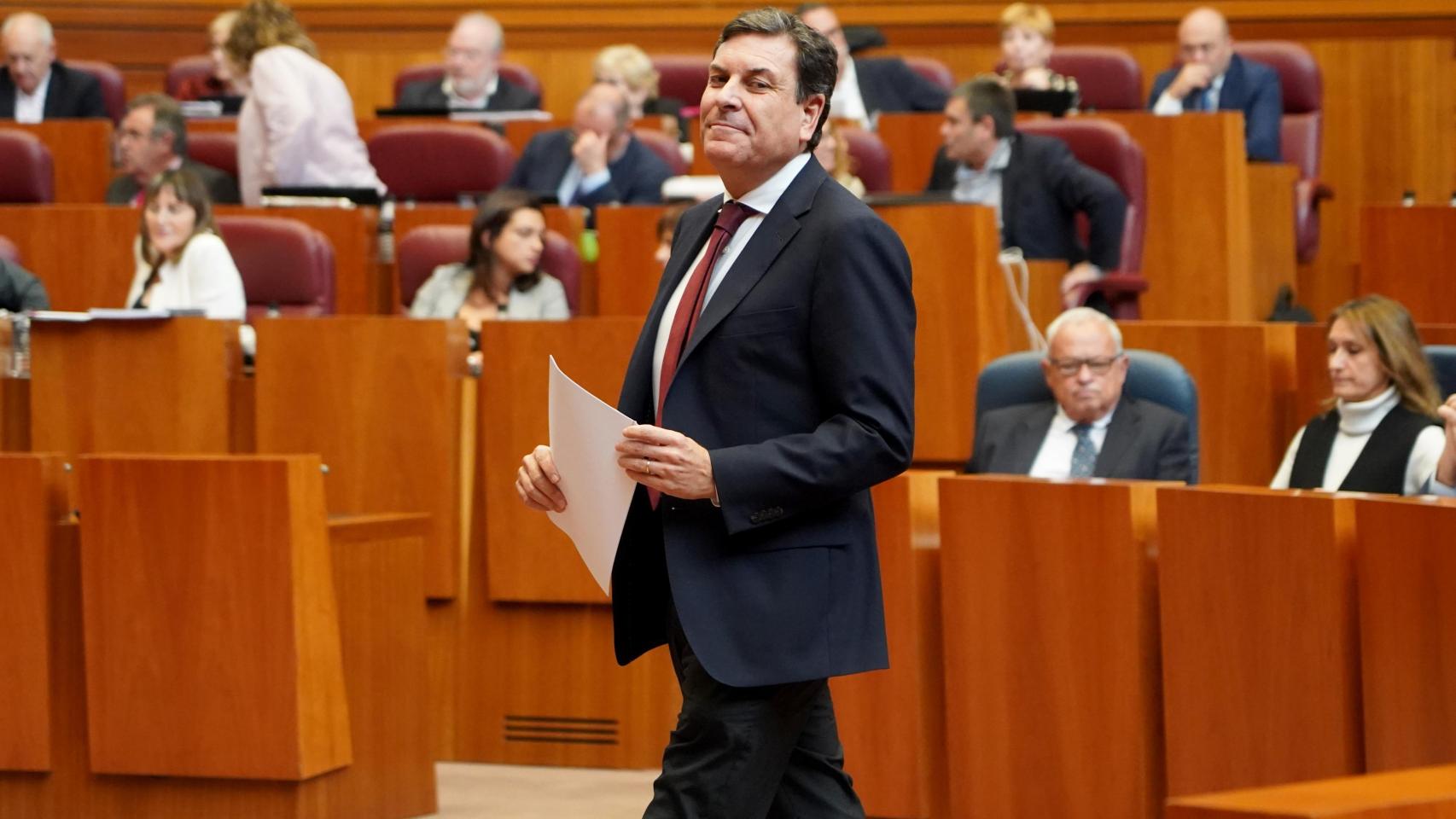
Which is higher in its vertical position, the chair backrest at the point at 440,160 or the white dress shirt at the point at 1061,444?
the chair backrest at the point at 440,160

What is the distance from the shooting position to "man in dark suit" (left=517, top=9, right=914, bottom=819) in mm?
1646

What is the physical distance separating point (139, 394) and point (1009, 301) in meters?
1.72

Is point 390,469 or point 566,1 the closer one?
point 390,469

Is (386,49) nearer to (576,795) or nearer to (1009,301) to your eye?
(1009,301)

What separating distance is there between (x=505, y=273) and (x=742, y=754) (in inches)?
104

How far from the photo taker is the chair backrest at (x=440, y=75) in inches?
254

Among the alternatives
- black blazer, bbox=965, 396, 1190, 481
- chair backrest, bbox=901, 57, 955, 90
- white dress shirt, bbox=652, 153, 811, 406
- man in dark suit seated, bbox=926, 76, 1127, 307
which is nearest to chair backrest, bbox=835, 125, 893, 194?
man in dark suit seated, bbox=926, 76, 1127, 307

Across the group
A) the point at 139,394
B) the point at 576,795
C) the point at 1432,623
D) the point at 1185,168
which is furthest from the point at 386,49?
the point at 1432,623

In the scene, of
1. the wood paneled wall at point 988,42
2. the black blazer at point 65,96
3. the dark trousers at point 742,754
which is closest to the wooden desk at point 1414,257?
the wood paneled wall at point 988,42

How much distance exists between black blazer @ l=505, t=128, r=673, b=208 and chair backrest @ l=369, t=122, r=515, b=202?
10 cm

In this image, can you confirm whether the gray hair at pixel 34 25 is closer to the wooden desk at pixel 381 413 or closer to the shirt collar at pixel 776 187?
→ the wooden desk at pixel 381 413

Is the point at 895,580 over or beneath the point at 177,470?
beneath

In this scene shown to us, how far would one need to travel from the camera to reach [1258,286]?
5055mm

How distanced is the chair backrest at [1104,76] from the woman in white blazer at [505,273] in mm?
2580
